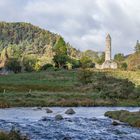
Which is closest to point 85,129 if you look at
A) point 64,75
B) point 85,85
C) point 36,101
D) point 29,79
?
point 36,101

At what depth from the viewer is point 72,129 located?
43156 millimetres

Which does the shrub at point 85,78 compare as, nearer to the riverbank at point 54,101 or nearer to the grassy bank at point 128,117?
the riverbank at point 54,101

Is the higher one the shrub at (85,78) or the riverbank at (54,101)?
the shrub at (85,78)

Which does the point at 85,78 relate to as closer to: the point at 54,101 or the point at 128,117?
the point at 54,101

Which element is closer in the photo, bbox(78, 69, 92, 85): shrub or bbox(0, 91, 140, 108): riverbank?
bbox(0, 91, 140, 108): riverbank

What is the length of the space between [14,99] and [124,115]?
35.8 metres

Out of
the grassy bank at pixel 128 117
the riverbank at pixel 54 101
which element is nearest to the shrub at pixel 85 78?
the riverbank at pixel 54 101

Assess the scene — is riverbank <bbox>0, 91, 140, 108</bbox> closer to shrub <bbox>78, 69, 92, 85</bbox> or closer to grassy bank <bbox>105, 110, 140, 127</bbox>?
grassy bank <bbox>105, 110, 140, 127</bbox>

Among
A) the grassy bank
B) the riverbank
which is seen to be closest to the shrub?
the riverbank

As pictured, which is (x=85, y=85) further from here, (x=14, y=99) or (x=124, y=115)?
(x=124, y=115)

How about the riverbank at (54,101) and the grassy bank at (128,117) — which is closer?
the grassy bank at (128,117)

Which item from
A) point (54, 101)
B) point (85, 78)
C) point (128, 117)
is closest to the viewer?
point (128, 117)

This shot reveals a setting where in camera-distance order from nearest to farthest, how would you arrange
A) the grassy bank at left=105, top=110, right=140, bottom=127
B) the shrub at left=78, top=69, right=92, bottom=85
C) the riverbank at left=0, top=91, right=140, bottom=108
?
the grassy bank at left=105, top=110, right=140, bottom=127 < the riverbank at left=0, top=91, right=140, bottom=108 < the shrub at left=78, top=69, right=92, bottom=85

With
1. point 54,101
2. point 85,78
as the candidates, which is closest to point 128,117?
point 54,101
